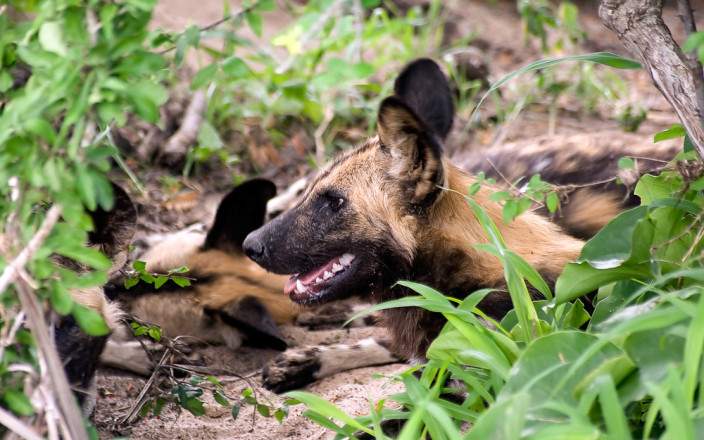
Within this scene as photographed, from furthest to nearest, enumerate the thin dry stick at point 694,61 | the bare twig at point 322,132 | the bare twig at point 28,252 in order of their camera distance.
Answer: the bare twig at point 322,132 → the thin dry stick at point 694,61 → the bare twig at point 28,252

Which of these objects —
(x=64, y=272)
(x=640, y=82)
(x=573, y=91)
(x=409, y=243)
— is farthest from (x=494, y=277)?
(x=640, y=82)

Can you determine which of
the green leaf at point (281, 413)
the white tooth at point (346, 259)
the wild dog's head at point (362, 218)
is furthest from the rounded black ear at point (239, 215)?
the green leaf at point (281, 413)

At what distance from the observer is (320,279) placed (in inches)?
130

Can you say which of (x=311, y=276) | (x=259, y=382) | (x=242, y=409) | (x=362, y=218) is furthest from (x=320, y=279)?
(x=259, y=382)

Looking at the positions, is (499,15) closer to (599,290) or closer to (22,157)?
(599,290)

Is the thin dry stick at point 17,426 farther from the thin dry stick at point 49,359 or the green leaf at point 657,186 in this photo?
the green leaf at point 657,186

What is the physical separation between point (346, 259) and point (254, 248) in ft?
1.07

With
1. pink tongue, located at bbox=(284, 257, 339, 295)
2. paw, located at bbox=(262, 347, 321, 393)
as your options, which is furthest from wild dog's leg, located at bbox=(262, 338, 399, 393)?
pink tongue, located at bbox=(284, 257, 339, 295)

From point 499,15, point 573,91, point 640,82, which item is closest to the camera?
point 573,91

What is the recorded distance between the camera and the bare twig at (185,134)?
5.32 m

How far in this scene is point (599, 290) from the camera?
2.65m

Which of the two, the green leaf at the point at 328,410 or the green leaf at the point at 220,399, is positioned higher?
the green leaf at the point at 328,410

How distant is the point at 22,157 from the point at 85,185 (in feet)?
0.48

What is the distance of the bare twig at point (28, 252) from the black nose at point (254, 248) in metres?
1.41
